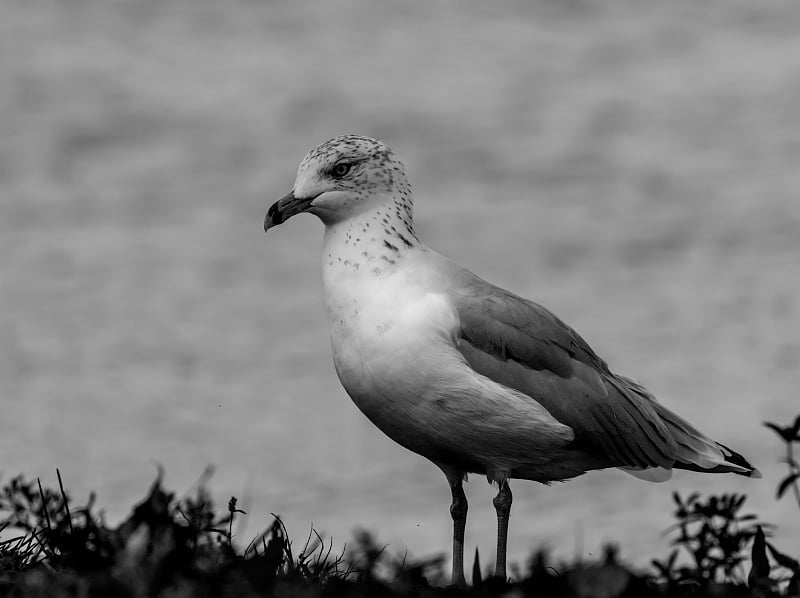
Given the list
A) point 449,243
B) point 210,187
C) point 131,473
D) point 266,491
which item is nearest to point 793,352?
point 449,243

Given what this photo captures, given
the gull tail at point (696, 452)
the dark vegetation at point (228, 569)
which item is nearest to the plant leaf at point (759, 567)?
the dark vegetation at point (228, 569)

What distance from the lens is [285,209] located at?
7.36m

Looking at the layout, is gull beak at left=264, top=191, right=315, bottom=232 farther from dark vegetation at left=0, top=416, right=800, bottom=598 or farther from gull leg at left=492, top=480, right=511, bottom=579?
gull leg at left=492, top=480, right=511, bottom=579

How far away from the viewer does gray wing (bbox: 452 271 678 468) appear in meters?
7.27

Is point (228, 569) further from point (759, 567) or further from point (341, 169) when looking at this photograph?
point (341, 169)

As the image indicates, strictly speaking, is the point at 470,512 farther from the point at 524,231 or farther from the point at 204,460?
the point at 524,231

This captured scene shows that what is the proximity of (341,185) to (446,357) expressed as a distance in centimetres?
102

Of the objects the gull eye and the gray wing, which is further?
the gull eye

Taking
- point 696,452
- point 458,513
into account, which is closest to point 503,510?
point 458,513

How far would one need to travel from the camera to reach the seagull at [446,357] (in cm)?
701

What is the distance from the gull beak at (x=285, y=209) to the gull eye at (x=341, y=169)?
0.16 meters

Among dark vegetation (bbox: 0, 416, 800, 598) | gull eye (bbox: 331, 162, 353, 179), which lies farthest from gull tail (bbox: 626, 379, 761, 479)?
gull eye (bbox: 331, 162, 353, 179)

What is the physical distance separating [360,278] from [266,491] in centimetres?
869

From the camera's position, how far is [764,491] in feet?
50.3
